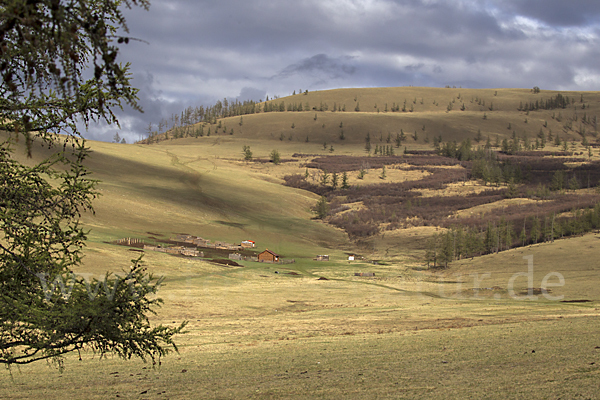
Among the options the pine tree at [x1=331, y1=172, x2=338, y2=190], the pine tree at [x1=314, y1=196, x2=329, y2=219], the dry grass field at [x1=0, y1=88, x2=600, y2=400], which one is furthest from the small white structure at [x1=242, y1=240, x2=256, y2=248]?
the pine tree at [x1=331, y1=172, x2=338, y2=190]

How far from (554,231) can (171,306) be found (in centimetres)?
6373

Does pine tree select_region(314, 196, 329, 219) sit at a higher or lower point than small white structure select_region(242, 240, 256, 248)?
higher

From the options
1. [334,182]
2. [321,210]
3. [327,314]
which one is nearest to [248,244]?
[321,210]

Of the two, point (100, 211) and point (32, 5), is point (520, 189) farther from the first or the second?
point (32, 5)

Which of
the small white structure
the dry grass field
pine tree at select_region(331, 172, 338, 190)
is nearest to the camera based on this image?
the dry grass field

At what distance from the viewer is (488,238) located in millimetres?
76812

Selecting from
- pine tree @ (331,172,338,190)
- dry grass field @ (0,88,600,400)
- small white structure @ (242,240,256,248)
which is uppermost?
pine tree @ (331,172,338,190)

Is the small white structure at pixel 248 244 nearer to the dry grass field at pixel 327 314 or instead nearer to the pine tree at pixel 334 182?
the dry grass field at pixel 327 314

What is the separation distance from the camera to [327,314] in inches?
1235

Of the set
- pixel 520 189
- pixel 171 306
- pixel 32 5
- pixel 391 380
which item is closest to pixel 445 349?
pixel 391 380

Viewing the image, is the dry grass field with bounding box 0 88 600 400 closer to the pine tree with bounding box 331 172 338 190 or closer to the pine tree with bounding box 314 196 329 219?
the pine tree with bounding box 314 196 329 219

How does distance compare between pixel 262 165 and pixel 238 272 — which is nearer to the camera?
pixel 238 272

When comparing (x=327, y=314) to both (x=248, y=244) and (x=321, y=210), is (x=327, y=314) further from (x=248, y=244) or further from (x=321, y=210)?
(x=321, y=210)

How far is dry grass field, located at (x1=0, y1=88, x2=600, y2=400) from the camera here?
1232 centimetres
